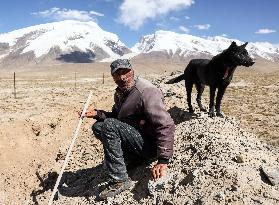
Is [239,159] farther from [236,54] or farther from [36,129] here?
[36,129]

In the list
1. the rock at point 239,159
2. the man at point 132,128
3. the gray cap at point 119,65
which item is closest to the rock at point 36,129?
the man at point 132,128

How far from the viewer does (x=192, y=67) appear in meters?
11.5

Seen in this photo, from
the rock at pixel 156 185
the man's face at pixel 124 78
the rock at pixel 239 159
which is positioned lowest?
the rock at pixel 156 185

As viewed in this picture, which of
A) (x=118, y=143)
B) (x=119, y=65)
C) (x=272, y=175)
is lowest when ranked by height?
(x=272, y=175)

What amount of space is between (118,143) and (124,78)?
1.02 metres

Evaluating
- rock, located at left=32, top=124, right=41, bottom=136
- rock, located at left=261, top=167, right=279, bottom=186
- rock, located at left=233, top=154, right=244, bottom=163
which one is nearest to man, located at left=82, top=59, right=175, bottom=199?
rock, located at left=233, top=154, right=244, bottom=163

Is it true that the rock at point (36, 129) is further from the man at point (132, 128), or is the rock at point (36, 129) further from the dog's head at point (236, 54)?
the man at point (132, 128)

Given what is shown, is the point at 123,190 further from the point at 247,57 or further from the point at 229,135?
the point at 247,57

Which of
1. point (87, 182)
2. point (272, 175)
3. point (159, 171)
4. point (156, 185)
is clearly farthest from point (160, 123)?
point (87, 182)

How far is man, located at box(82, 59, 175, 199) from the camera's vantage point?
6336 mm

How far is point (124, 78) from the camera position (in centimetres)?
652

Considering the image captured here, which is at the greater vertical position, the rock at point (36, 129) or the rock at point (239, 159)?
the rock at point (239, 159)

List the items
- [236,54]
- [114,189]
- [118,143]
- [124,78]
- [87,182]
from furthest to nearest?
[236,54] → [87,182] → [114,189] → [118,143] → [124,78]

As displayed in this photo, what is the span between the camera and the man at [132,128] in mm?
6336
